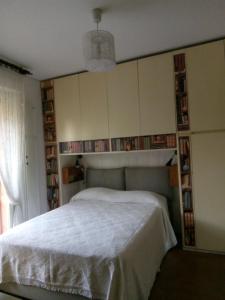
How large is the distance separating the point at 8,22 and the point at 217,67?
2.15m

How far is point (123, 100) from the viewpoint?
9.55ft

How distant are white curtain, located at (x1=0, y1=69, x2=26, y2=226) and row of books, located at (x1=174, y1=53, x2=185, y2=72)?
6.59 ft

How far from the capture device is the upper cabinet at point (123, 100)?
2.85m

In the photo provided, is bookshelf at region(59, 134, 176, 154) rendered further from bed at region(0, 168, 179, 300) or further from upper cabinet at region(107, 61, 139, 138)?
bed at region(0, 168, 179, 300)

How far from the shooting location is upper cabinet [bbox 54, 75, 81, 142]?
3205mm

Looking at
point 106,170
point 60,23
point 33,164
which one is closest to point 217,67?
point 60,23

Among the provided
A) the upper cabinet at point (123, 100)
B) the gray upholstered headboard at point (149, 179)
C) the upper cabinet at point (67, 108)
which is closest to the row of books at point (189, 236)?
the gray upholstered headboard at point (149, 179)

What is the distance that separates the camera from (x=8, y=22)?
6.21ft

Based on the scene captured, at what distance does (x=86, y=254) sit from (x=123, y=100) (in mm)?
1976

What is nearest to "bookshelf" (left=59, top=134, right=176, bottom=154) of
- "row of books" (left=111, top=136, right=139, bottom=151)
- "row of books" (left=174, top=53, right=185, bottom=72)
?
"row of books" (left=111, top=136, right=139, bottom=151)

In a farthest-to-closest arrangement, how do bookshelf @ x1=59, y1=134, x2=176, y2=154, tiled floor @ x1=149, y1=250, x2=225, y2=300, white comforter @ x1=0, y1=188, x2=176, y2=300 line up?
1. bookshelf @ x1=59, y1=134, x2=176, y2=154
2. tiled floor @ x1=149, y1=250, x2=225, y2=300
3. white comforter @ x1=0, y1=188, x2=176, y2=300

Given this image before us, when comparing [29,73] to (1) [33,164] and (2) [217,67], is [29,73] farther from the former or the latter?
Result: (2) [217,67]

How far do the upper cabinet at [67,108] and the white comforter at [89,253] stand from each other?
4.21ft

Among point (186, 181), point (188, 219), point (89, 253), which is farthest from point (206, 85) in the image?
point (89, 253)
